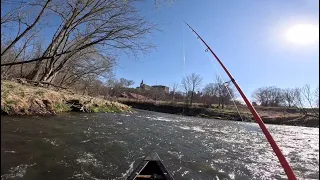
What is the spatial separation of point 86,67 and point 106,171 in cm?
Result: 2134

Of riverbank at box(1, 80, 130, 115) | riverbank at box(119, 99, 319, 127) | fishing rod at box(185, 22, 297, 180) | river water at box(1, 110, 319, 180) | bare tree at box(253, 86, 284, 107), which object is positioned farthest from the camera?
bare tree at box(253, 86, 284, 107)

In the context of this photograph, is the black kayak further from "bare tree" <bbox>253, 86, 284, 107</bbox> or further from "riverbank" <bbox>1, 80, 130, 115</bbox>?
"bare tree" <bbox>253, 86, 284, 107</bbox>

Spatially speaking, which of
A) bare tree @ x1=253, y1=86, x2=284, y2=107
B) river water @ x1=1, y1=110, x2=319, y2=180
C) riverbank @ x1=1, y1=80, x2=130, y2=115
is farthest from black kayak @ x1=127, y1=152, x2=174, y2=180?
bare tree @ x1=253, y1=86, x2=284, y2=107

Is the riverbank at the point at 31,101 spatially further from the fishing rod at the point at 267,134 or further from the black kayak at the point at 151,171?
the fishing rod at the point at 267,134

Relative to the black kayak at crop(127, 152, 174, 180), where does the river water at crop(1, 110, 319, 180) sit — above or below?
below

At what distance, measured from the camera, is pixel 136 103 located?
60.9 metres

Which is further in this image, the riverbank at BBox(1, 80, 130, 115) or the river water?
the riverbank at BBox(1, 80, 130, 115)

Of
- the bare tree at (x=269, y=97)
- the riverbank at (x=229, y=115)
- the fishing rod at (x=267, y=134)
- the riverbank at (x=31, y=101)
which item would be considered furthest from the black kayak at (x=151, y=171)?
the bare tree at (x=269, y=97)

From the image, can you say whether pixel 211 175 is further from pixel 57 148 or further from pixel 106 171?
Result: pixel 57 148

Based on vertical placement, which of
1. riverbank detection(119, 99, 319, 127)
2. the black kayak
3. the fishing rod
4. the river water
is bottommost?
the river water

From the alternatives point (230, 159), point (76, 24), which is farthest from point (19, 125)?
point (230, 159)

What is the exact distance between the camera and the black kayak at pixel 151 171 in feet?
17.4

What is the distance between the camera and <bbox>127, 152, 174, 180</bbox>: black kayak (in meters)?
5.30

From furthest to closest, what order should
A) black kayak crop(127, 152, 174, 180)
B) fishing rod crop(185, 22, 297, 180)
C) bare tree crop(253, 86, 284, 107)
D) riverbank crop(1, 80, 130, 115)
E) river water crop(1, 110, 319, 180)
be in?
1. bare tree crop(253, 86, 284, 107)
2. riverbank crop(1, 80, 130, 115)
3. river water crop(1, 110, 319, 180)
4. black kayak crop(127, 152, 174, 180)
5. fishing rod crop(185, 22, 297, 180)
